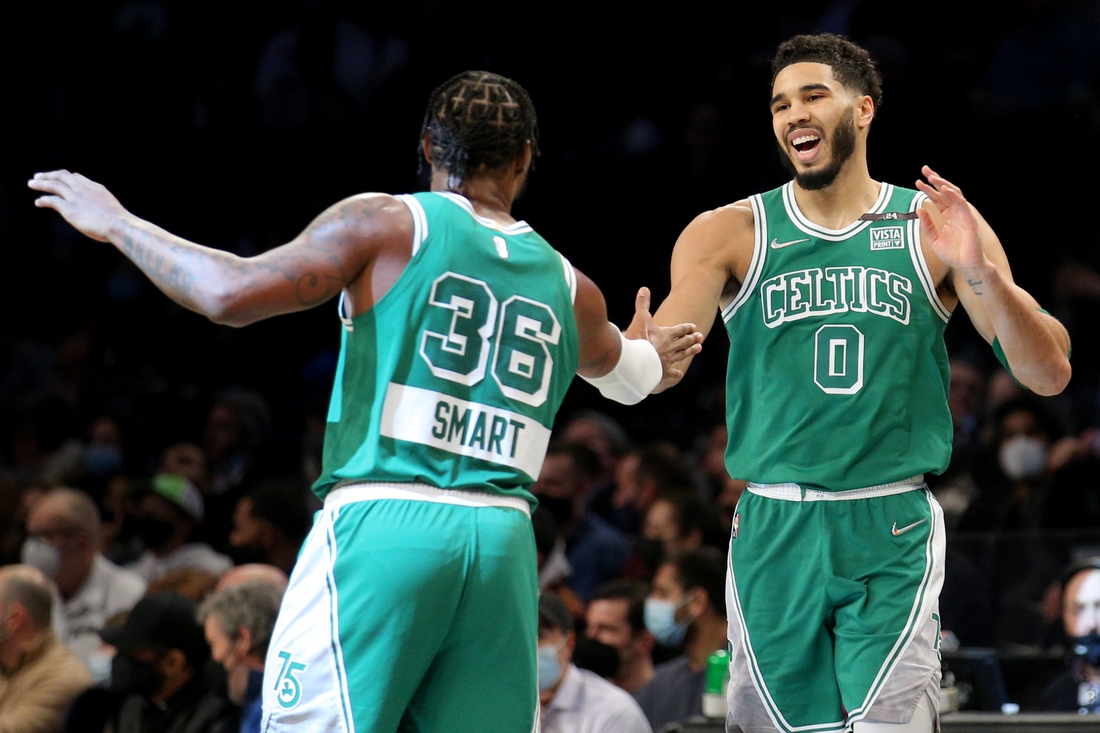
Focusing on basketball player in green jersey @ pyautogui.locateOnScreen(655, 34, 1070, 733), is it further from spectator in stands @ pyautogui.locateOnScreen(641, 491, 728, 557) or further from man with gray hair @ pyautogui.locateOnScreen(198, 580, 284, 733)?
spectator in stands @ pyautogui.locateOnScreen(641, 491, 728, 557)

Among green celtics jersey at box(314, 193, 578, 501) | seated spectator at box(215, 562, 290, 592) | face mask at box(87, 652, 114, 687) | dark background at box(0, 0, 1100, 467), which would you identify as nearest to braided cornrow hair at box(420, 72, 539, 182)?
green celtics jersey at box(314, 193, 578, 501)

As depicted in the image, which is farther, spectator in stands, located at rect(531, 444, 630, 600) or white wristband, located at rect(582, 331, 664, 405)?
spectator in stands, located at rect(531, 444, 630, 600)

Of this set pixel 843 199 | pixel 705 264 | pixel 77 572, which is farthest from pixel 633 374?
pixel 77 572

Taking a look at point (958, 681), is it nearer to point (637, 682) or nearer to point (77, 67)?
A: point (637, 682)

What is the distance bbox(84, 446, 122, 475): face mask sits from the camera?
418 inches

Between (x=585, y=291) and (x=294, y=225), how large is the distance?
8925 millimetres

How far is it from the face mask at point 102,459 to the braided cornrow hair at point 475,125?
774 cm

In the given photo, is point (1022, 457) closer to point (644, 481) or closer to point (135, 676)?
point (644, 481)

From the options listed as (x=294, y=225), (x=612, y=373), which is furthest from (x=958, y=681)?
(x=294, y=225)

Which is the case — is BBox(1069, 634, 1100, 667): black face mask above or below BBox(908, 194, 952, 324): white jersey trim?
below

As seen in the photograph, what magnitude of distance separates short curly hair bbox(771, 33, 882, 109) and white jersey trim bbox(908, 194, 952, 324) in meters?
A: 0.39

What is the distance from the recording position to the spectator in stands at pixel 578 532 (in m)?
8.10

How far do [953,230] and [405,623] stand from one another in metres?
1.84

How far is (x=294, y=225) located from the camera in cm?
1216
